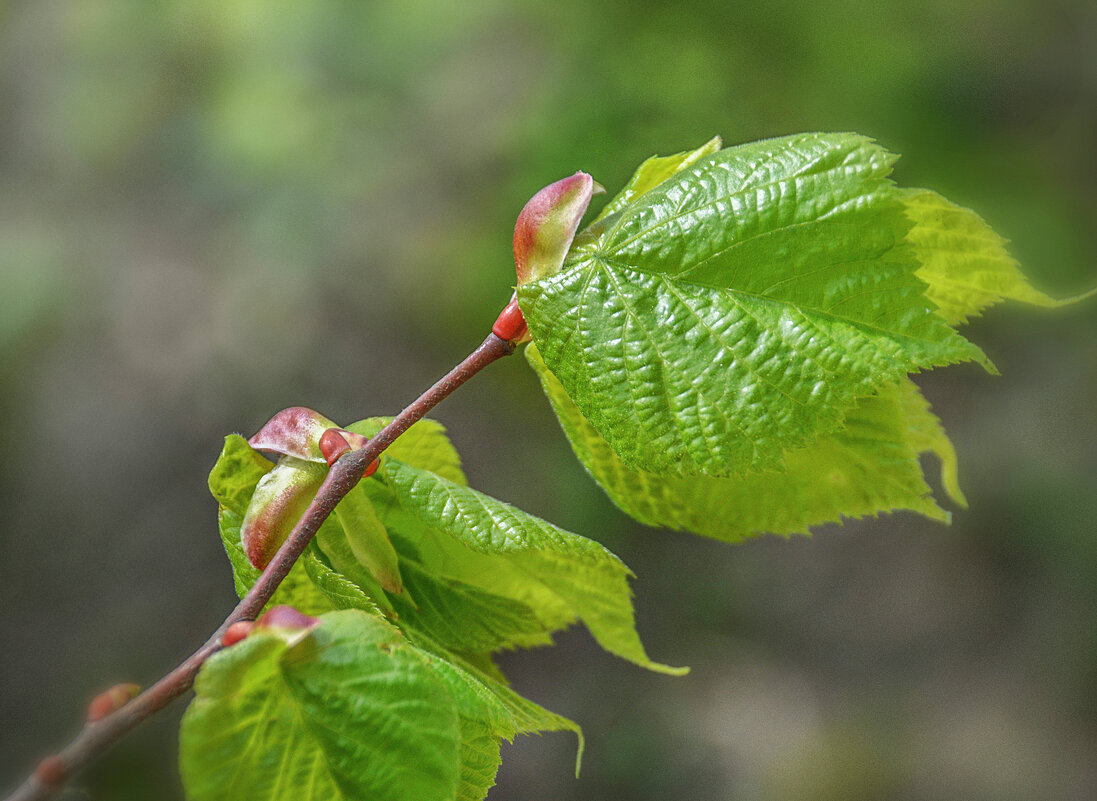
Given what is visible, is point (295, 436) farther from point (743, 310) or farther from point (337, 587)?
point (743, 310)

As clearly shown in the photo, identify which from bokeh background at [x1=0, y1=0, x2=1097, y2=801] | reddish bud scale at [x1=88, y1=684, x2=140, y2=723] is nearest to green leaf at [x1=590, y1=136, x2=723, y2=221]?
reddish bud scale at [x1=88, y1=684, x2=140, y2=723]

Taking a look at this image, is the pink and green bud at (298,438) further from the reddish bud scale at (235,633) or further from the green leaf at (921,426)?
the green leaf at (921,426)

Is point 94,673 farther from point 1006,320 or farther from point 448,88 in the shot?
point 1006,320

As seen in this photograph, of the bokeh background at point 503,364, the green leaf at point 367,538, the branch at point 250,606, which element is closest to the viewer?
the branch at point 250,606

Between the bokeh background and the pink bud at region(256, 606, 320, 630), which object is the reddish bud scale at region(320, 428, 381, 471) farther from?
the bokeh background

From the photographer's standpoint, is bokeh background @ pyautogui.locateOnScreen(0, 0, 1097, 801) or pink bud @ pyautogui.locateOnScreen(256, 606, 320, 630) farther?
bokeh background @ pyautogui.locateOnScreen(0, 0, 1097, 801)

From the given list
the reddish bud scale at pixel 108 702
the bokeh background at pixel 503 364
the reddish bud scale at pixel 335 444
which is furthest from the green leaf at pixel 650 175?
the bokeh background at pixel 503 364
